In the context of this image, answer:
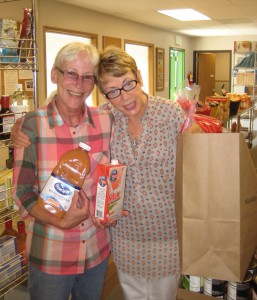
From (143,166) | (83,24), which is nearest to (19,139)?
(143,166)

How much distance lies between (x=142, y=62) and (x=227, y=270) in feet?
19.9

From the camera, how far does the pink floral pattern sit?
1.29m

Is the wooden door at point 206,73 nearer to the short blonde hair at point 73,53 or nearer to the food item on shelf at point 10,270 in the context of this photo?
the short blonde hair at point 73,53

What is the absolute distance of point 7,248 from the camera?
130 cm

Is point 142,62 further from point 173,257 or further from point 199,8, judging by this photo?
point 173,257

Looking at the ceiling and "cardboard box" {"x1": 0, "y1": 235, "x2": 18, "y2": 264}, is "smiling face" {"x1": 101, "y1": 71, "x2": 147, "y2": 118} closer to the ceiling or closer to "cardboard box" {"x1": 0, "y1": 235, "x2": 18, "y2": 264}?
"cardboard box" {"x1": 0, "y1": 235, "x2": 18, "y2": 264}

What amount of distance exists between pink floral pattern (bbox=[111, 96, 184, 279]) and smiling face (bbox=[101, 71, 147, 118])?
6cm

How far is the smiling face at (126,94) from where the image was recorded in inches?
47.9

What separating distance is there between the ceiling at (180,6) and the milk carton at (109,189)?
3556mm

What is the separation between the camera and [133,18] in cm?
564

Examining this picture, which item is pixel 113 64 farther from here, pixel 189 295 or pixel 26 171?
pixel 189 295

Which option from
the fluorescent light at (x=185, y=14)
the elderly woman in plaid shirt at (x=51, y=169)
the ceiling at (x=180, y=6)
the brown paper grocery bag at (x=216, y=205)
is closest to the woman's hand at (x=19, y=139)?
the elderly woman in plaid shirt at (x=51, y=169)

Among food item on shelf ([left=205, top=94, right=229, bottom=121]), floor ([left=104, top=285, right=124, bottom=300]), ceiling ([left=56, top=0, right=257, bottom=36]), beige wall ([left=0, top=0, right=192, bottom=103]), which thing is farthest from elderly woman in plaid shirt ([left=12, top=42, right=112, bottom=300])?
ceiling ([left=56, top=0, right=257, bottom=36])

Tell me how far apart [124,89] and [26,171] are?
0.43m
